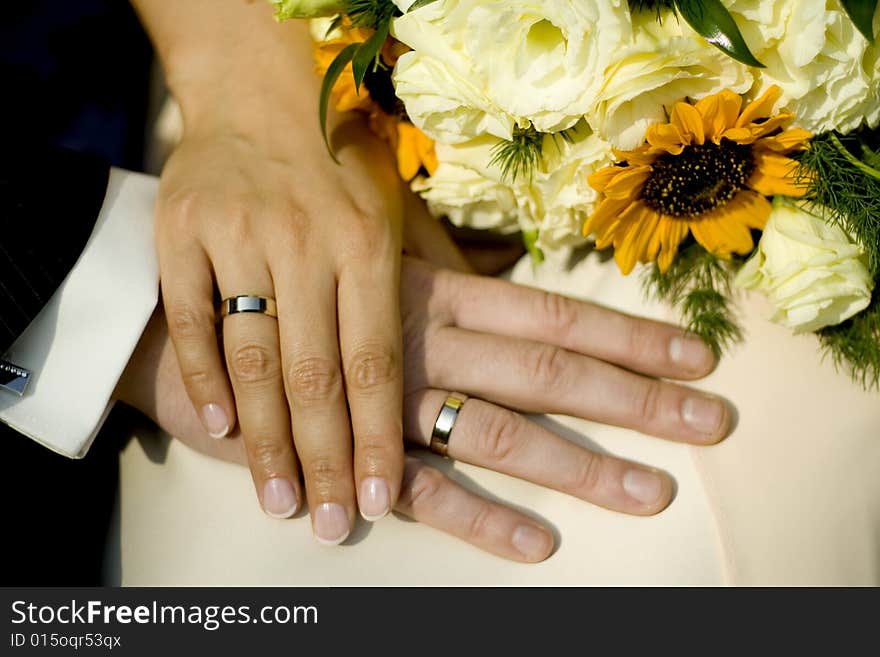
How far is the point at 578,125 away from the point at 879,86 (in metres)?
0.27

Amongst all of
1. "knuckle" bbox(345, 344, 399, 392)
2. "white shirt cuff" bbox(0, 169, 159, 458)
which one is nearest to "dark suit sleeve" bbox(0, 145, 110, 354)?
"white shirt cuff" bbox(0, 169, 159, 458)

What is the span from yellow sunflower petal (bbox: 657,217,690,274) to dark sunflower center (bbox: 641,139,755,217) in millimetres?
12

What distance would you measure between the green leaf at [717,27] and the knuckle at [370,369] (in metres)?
0.47

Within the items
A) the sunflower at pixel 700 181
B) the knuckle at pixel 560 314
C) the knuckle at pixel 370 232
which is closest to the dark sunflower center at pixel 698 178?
the sunflower at pixel 700 181

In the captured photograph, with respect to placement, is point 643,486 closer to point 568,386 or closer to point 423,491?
point 568,386

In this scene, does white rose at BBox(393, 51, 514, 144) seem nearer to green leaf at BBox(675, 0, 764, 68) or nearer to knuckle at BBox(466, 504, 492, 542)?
green leaf at BBox(675, 0, 764, 68)

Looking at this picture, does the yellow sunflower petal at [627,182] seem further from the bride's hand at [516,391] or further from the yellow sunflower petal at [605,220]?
the bride's hand at [516,391]

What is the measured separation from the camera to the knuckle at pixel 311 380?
0.87m

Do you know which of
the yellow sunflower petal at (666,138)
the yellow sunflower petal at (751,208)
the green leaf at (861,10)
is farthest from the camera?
the yellow sunflower petal at (751,208)

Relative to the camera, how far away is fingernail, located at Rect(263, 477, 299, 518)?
0.87 meters

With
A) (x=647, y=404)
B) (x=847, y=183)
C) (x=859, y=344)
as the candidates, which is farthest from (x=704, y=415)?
(x=847, y=183)
